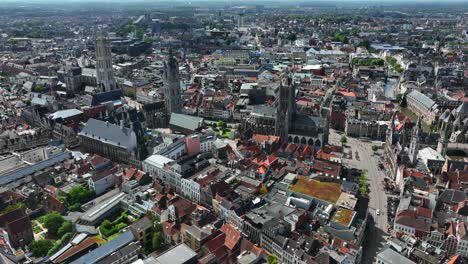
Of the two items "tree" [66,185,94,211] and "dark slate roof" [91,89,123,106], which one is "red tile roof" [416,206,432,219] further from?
"dark slate roof" [91,89,123,106]

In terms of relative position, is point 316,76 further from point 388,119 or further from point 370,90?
point 388,119

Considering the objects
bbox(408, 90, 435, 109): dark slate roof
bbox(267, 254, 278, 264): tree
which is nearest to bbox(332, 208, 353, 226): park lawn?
bbox(267, 254, 278, 264): tree

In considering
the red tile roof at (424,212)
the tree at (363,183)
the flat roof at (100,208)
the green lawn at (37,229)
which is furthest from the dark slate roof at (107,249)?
the red tile roof at (424,212)

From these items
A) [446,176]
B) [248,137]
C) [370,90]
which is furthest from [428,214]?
[370,90]

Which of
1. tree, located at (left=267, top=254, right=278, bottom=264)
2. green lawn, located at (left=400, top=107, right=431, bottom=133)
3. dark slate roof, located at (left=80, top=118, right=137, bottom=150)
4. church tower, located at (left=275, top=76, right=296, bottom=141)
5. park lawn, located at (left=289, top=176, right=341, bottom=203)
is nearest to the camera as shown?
tree, located at (left=267, top=254, right=278, bottom=264)

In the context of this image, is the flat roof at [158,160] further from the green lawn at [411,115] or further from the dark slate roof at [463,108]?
the dark slate roof at [463,108]

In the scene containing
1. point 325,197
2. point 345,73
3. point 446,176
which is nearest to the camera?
point 325,197
